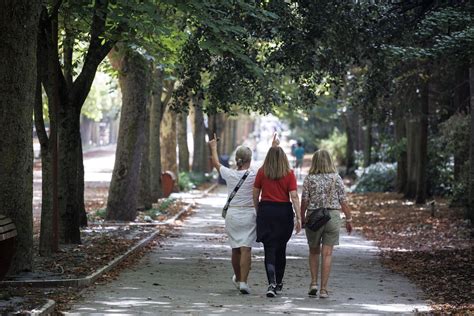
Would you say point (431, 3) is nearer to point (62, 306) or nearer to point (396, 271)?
point (396, 271)

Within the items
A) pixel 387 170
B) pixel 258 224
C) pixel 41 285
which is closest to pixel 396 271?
pixel 258 224

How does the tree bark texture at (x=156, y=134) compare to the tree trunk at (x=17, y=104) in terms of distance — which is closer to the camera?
the tree trunk at (x=17, y=104)

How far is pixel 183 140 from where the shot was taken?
45.2 m

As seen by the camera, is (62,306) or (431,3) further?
(431,3)

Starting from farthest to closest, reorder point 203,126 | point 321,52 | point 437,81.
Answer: point 203,126 < point 437,81 < point 321,52

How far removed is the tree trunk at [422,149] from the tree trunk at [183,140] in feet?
47.3

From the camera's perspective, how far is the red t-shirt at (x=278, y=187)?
11.7 m

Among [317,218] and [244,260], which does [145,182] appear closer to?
[244,260]

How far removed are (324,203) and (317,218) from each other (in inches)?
8.1

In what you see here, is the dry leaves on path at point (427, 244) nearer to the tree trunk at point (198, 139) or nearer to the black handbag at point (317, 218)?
the black handbag at point (317, 218)

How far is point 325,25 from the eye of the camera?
17656 mm

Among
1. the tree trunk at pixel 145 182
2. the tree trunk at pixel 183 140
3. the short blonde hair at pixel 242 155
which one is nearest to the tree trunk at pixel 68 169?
the short blonde hair at pixel 242 155

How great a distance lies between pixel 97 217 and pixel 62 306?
580 inches

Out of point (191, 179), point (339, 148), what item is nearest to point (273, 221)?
point (191, 179)
